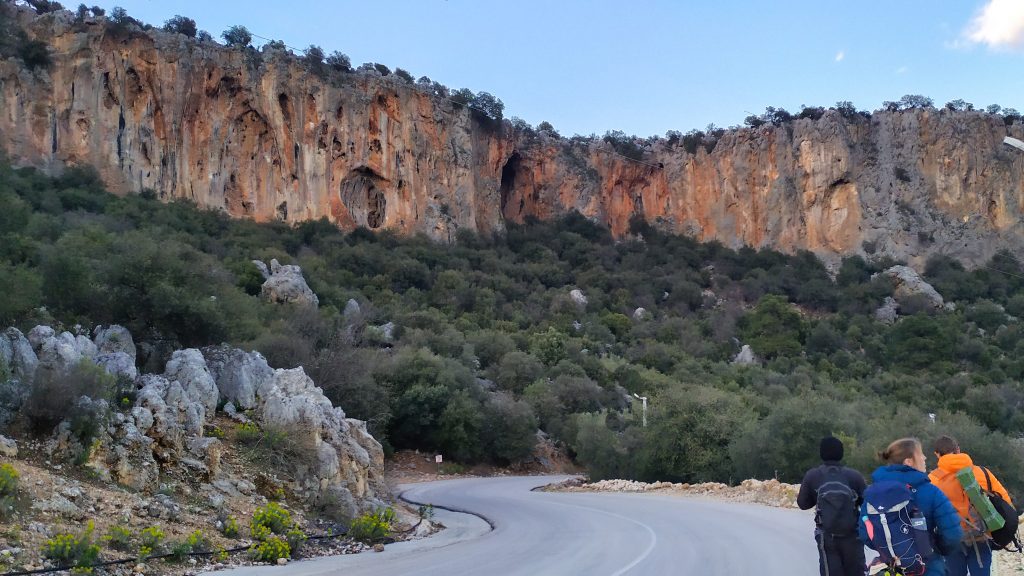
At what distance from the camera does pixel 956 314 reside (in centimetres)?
6519

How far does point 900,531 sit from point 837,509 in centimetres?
53

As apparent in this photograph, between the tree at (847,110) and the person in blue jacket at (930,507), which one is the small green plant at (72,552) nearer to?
the person in blue jacket at (930,507)

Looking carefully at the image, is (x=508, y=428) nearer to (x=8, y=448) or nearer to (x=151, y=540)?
(x=8, y=448)

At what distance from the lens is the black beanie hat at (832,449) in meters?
6.27

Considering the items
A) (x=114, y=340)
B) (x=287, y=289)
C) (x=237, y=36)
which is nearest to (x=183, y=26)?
(x=237, y=36)

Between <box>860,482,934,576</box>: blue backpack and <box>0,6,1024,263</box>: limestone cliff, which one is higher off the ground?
<box>0,6,1024,263</box>: limestone cliff

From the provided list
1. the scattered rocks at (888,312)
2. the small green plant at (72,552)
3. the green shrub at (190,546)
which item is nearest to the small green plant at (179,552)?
the green shrub at (190,546)

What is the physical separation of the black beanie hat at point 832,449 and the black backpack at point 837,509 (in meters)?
0.23

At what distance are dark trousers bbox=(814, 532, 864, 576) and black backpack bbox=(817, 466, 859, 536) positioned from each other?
0.05m

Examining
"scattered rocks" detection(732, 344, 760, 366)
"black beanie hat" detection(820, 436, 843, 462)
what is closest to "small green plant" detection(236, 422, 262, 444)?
"black beanie hat" detection(820, 436, 843, 462)

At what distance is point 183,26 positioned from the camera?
71.9 metres

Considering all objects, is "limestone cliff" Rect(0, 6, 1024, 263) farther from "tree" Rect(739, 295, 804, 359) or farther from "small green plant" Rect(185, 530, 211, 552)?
"small green plant" Rect(185, 530, 211, 552)

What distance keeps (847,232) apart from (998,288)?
1425cm

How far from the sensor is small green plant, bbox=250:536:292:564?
11.4 metres
